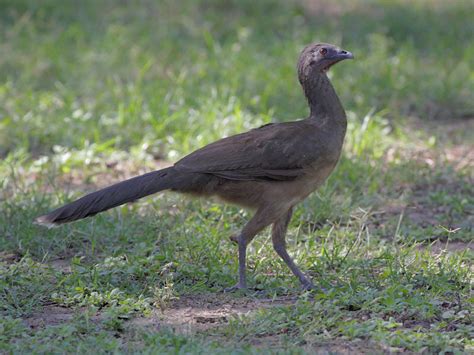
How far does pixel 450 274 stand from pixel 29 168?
146 inches

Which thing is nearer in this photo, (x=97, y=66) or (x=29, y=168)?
(x=29, y=168)

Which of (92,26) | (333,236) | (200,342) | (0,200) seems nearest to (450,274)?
(333,236)

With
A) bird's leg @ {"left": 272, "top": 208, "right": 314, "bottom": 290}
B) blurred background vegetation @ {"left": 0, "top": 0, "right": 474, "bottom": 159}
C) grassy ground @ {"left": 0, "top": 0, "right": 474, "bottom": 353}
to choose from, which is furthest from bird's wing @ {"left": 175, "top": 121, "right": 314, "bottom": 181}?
blurred background vegetation @ {"left": 0, "top": 0, "right": 474, "bottom": 159}

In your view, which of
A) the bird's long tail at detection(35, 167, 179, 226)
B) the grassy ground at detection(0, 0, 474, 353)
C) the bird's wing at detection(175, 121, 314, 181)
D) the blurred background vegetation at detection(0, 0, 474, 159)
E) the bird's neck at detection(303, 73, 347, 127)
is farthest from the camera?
the blurred background vegetation at detection(0, 0, 474, 159)

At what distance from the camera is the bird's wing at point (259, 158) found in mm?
5312

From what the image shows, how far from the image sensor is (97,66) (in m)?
9.31

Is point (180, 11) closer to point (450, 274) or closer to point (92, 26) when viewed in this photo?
point (92, 26)

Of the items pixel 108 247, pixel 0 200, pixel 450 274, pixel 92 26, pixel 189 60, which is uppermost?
pixel 92 26

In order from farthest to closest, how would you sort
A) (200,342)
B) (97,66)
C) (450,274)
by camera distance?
(97,66) < (450,274) < (200,342)

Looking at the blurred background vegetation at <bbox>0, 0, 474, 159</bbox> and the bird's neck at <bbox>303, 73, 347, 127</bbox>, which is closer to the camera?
the bird's neck at <bbox>303, 73, 347, 127</bbox>

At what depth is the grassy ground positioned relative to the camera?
4.63 meters

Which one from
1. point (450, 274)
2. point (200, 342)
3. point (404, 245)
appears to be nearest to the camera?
point (200, 342)

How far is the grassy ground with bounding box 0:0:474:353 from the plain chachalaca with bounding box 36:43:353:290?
377mm

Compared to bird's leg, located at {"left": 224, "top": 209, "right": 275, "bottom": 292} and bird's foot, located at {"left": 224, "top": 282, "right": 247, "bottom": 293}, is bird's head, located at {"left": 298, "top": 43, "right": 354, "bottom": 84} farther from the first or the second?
bird's foot, located at {"left": 224, "top": 282, "right": 247, "bottom": 293}
